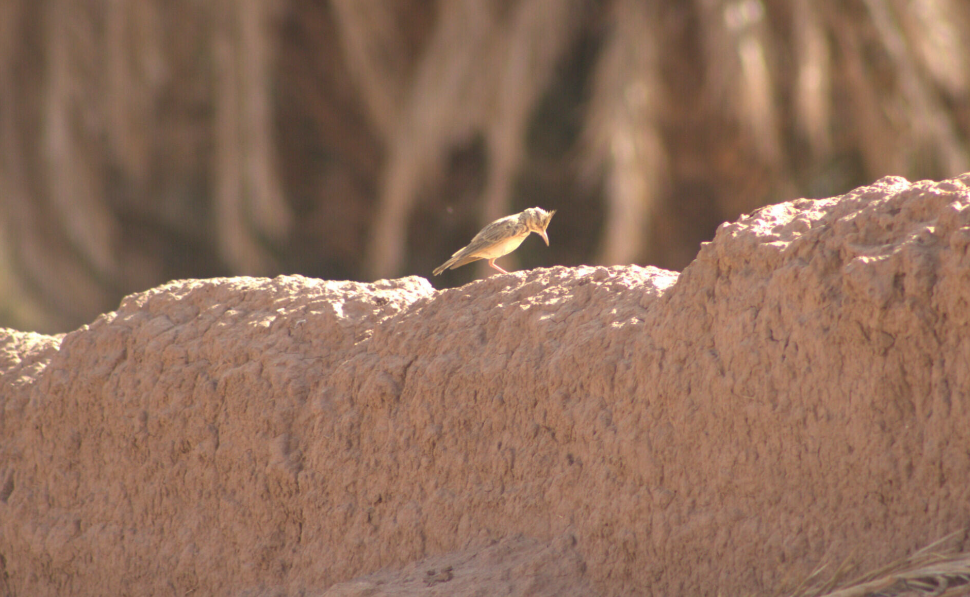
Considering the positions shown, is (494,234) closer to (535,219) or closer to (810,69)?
(535,219)

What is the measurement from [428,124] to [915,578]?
20.9 ft

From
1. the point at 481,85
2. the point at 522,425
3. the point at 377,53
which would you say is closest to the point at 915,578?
the point at 522,425

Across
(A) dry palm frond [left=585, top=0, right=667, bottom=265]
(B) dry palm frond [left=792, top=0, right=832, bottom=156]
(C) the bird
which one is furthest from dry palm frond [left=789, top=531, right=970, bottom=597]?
(B) dry palm frond [left=792, top=0, right=832, bottom=156]

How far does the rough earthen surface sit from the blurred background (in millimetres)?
4457

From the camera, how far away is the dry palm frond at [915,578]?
2072mm

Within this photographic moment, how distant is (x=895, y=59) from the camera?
26.6ft

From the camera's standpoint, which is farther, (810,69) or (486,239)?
A: (810,69)

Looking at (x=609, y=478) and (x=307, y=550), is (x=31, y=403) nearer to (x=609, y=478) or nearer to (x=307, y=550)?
(x=307, y=550)

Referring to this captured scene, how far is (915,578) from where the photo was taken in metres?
2.15

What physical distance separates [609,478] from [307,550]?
101cm

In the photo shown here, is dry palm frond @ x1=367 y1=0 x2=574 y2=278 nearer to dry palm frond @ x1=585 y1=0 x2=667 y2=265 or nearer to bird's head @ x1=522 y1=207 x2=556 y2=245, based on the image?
dry palm frond @ x1=585 y1=0 x2=667 y2=265

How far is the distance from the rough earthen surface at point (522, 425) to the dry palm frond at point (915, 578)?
1.9 inches

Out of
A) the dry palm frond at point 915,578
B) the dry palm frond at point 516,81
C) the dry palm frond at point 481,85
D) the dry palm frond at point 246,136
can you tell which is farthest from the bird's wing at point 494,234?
the dry palm frond at point 246,136

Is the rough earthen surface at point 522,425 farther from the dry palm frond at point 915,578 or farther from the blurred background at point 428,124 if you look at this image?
the blurred background at point 428,124
